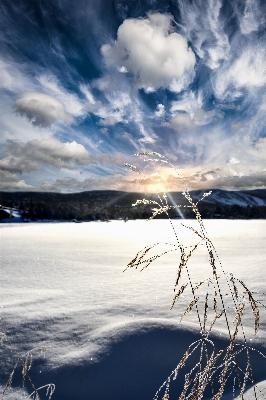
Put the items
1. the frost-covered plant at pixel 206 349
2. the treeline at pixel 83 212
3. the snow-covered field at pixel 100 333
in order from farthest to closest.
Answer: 1. the treeline at pixel 83 212
2. the snow-covered field at pixel 100 333
3. the frost-covered plant at pixel 206 349

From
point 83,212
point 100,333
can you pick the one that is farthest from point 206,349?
point 83,212

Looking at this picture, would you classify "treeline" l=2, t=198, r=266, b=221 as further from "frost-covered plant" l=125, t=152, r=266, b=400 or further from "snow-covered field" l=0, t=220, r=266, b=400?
"frost-covered plant" l=125, t=152, r=266, b=400

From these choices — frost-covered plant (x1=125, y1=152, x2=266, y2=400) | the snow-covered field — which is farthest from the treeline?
frost-covered plant (x1=125, y1=152, x2=266, y2=400)

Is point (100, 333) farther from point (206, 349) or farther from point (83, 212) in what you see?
point (83, 212)

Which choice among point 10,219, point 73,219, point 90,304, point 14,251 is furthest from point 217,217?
point 90,304

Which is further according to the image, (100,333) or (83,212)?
(83,212)

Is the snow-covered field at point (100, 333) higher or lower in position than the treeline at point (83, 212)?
lower

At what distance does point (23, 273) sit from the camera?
4234 mm

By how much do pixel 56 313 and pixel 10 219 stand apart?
20.3 m

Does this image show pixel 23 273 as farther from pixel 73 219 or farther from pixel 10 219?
pixel 73 219

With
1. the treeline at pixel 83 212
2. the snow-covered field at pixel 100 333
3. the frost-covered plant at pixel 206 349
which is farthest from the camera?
the treeline at pixel 83 212

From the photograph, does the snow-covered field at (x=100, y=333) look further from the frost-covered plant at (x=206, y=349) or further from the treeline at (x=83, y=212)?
the treeline at (x=83, y=212)

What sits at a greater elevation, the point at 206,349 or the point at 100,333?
the point at 206,349

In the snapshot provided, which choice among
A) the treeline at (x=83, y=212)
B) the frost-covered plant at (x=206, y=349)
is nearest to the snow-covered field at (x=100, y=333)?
the frost-covered plant at (x=206, y=349)
